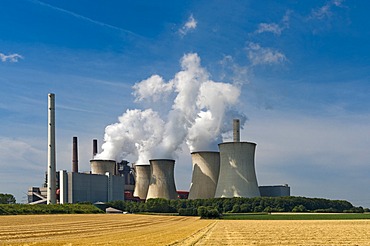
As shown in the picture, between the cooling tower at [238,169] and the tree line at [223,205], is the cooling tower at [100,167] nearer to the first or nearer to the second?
the tree line at [223,205]

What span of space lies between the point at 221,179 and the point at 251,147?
234 inches

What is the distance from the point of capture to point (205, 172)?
8019 cm

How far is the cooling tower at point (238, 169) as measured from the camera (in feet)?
228

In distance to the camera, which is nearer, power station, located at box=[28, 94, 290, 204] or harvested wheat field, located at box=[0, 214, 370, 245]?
harvested wheat field, located at box=[0, 214, 370, 245]

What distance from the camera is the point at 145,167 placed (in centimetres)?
9294

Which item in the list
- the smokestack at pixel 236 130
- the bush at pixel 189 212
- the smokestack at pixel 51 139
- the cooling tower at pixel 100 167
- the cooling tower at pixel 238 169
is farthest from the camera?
the cooling tower at pixel 100 167

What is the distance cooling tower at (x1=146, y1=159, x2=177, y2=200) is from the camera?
82.1 metres

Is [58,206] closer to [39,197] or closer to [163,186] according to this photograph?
[163,186]

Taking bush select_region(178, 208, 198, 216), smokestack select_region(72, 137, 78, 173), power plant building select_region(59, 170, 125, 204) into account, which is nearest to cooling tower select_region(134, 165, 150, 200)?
power plant building select_region(59, 170, 125, 204)

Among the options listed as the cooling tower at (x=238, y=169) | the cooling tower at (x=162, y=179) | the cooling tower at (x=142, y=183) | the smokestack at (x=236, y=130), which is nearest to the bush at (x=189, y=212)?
the cooling tower at (x=238, y=169)

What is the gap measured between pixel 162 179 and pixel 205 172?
23.7 ft

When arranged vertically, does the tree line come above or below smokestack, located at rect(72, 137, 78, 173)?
below

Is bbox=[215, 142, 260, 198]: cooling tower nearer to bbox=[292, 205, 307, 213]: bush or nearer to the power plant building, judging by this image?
bbox=[292, 205, 307, 213]: bush

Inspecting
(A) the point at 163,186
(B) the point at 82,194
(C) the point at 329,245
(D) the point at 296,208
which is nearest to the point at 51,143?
(B) the point at 82,194
